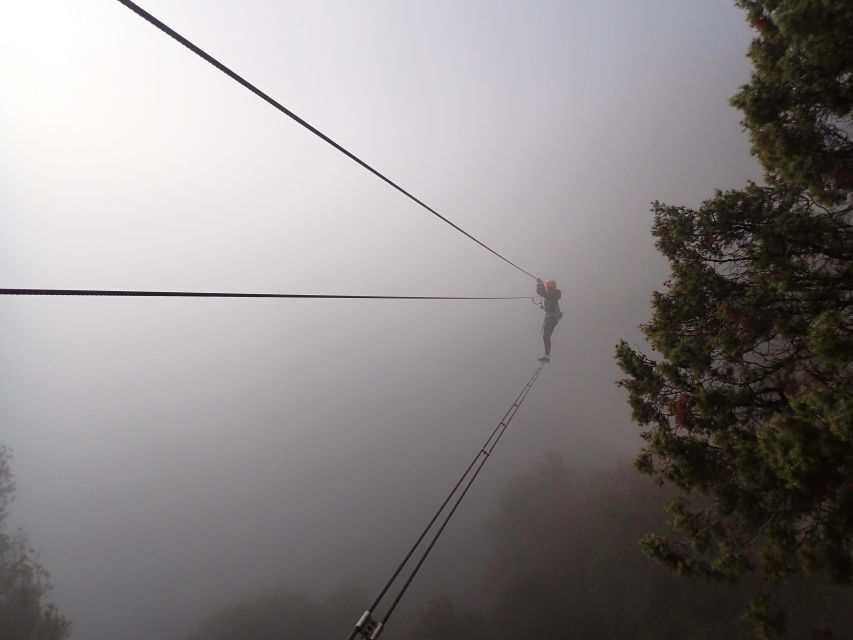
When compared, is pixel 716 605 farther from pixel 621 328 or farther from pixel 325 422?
pixel 325 422

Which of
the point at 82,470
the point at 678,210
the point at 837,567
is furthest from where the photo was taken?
the point at 82,470

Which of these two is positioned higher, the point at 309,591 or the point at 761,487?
the point at 761,487

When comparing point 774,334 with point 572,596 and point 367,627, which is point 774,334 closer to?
point 367,627

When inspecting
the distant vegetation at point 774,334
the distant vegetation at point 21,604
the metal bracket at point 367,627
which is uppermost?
the distant vegetation at point 774,334

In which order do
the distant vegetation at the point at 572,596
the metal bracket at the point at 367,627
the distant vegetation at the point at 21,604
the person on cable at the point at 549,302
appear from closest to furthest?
the metal bracket at the point at 367,627 → the person on cable at the point at 549,302 → the distant vegetation at the point at 572,596 → the distant vegetation at the point at 21,604

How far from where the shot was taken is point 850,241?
4.38 m

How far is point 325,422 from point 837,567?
101m

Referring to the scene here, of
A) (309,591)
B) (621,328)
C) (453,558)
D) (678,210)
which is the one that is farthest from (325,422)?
(678,210)

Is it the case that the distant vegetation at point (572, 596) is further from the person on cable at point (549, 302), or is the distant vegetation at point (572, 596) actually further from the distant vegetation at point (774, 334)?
the distant vegetation at point (774, 334)

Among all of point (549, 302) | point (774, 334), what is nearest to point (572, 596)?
point (549, 302)

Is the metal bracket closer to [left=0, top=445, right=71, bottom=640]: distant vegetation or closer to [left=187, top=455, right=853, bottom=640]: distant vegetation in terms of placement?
[left=187, top=455, right=853, bottom=640]: distant vegetation

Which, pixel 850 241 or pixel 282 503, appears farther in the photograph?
pixel 282 503

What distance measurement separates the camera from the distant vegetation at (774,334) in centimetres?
405

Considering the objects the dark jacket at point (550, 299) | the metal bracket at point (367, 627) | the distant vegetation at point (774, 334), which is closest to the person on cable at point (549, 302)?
the dark jacket at point (550, 299)
